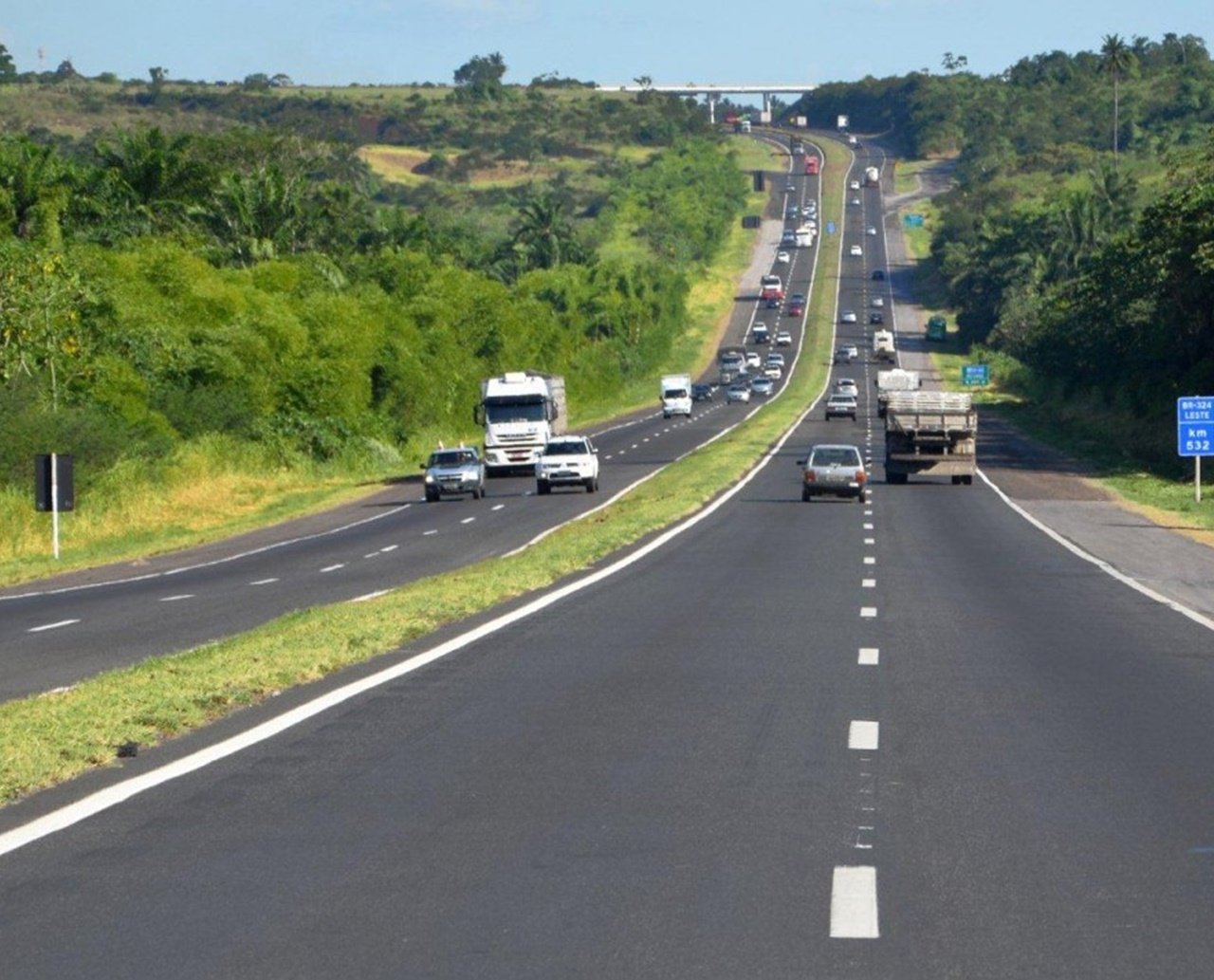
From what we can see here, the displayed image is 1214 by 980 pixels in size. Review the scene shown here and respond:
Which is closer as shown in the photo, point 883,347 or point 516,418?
point 516,418

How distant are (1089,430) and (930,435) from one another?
97.8ft

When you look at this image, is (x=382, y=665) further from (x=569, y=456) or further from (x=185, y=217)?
(x=185, y=217)

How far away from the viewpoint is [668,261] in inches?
7313

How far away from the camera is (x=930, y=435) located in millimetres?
59344

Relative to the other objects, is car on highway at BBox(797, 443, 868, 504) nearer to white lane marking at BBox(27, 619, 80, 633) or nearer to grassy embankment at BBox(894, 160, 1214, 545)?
grassy embankment at BBox(894, 160, 1214, 545)

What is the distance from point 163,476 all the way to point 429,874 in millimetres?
49203

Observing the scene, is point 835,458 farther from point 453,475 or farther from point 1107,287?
point 1107,287

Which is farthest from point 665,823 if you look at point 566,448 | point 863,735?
point 566,448

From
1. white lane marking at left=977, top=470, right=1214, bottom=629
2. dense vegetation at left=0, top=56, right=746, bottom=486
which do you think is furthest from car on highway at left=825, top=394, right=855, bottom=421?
white lane marking at left=977, top=470, right=1214, bottom=629

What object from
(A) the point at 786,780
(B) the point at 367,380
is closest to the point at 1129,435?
(B) the point at 367,380

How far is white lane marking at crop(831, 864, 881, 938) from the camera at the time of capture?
8305mm

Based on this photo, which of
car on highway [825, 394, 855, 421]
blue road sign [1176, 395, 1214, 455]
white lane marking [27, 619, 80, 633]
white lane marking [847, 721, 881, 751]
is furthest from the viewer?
car on highway [825, 394, 855, 421]

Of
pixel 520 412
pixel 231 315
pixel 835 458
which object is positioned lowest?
pixel 835 458

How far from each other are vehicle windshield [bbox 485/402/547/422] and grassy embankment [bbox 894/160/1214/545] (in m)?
17.2
